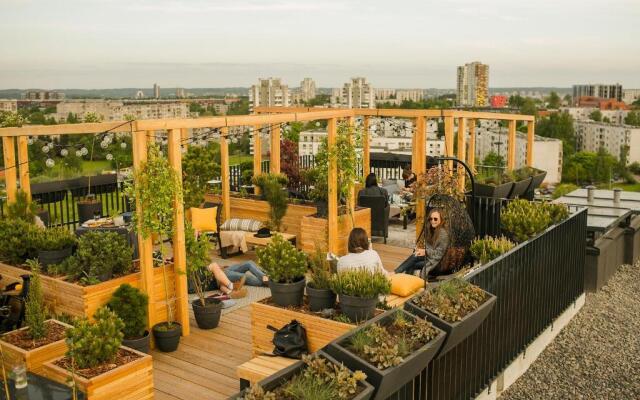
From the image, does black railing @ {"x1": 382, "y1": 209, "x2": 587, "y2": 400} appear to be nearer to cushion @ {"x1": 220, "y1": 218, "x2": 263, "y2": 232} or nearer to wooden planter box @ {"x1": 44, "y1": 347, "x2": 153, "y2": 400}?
wooden planter box @ {"x1": 44, "y1": 347, "x2": 153, "y2": 400}

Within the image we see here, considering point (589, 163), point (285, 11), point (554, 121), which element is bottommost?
point (589, 163)

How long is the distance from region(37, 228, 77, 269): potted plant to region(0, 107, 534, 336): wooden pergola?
110 centimetres

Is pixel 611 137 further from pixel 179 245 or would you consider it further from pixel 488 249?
pixel 179 245

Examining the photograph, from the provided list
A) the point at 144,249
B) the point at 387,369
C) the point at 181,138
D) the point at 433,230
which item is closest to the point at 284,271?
the point at 144,249

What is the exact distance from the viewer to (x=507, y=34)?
57.2 meters

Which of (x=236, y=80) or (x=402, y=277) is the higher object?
(x=236, y=80)

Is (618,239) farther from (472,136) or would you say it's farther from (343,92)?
(343,92)

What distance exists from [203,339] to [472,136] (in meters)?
8.03

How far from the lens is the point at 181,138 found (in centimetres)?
771

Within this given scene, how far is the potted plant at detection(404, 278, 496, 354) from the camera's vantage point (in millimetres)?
4461

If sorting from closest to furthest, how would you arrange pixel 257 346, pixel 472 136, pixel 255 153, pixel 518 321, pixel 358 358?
pixel 358 358, pixel 257 346, pixel 518 321, pixel 255 153, pixel 472 136

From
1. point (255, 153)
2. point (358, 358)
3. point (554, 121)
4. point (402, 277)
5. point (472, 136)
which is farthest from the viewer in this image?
point (554, 121)

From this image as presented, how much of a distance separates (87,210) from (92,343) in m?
7.29

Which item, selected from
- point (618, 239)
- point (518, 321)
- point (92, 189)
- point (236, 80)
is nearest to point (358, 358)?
point (518, 321)
